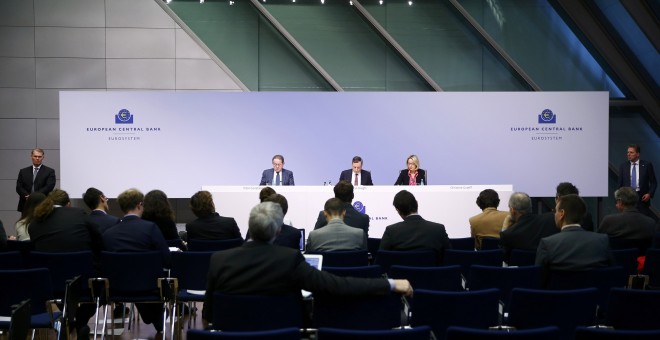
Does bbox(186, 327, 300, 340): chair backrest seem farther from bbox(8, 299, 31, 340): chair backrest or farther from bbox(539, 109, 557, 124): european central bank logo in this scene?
bbox(539, 109, 557, 124): european central bank logo

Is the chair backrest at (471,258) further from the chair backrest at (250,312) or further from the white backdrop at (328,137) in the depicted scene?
the white backdrop at (328,137)

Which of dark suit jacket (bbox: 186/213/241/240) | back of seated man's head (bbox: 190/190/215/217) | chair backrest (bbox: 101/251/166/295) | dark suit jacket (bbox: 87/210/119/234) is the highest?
back of seated man's head (bbox: 190/190/215/217)

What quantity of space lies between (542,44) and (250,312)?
37.0ft

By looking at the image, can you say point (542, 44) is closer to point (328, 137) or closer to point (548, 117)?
point (548, 117)

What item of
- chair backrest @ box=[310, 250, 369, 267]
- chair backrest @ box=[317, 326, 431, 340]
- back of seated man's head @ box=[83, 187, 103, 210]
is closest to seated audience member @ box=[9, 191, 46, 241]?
back of seated man's head @ box=[83, 187, 103, 210]

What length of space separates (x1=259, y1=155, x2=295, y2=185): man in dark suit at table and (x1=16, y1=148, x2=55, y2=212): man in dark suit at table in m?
3.38

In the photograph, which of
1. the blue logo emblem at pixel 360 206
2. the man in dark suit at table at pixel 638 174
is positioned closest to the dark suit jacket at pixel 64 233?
the blue logo emblem at pixel 360 206

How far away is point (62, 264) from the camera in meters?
5.81

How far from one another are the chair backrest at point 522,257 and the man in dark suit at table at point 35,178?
27.1 feet

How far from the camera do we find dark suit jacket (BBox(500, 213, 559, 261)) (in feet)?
21.3

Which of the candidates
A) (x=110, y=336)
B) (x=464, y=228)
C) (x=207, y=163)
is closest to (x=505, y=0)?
(x=464, y=228)

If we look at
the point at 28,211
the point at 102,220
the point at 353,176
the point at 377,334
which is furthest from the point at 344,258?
the point at 353,176

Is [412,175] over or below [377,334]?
over

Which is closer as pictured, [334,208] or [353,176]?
[334,208]
